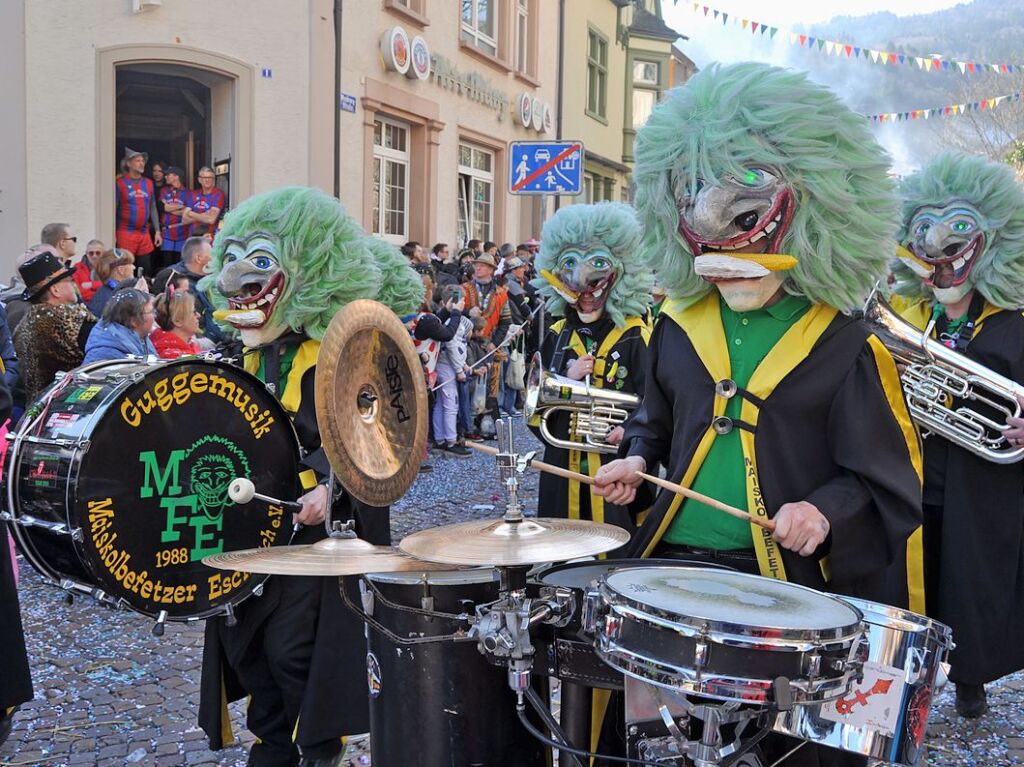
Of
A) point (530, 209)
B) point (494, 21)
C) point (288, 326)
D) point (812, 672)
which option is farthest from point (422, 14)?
point (812, 672)

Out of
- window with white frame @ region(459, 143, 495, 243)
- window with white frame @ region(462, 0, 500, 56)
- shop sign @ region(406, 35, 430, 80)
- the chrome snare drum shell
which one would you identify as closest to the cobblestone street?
the chrome snare drum shell

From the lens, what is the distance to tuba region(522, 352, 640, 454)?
4984 mm

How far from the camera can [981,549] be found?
4301 mm

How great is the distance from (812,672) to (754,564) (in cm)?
80

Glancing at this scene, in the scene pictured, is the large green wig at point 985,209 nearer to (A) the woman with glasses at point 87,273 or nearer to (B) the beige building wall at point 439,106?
(A) the woman with glasses at point 87,273

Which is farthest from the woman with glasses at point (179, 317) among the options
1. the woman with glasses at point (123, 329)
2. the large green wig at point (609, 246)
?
the large green wig at point (609, 246)

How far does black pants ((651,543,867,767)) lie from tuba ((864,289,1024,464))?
5.87ft

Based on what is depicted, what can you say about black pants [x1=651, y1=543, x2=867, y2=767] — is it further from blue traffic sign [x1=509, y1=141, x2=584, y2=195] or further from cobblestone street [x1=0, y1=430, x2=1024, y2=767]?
blue traffic sign [x1=509, y1=141, x2=584, y2=195]

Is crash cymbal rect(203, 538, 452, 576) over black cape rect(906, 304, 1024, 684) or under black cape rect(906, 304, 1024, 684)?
over

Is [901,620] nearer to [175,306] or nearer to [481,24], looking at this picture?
[175,306]

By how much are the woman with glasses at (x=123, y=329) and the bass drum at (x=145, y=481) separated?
2.86 meters

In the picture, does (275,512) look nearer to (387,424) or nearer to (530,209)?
(387,424)

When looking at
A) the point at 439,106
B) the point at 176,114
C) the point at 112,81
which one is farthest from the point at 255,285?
the point at 439,106

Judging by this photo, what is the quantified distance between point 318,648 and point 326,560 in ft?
2.80
